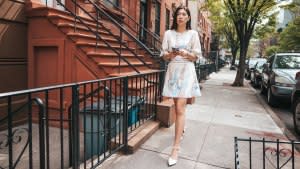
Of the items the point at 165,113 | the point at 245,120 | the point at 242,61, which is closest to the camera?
the point at 165,113

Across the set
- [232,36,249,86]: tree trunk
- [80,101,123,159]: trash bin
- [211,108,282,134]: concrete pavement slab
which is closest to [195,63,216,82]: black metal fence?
[232,36,249,86]: tree trunk

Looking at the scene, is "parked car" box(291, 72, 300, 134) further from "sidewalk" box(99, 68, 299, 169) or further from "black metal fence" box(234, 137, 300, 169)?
"black metal fence" box(234, 137, 300, 169)

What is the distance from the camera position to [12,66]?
5.57 m

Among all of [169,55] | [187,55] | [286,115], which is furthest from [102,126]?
[286,115]

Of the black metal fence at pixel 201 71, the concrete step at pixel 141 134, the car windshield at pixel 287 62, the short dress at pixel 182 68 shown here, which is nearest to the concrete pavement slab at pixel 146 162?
the concrete step at pixel 141 134

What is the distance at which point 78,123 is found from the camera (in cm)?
267

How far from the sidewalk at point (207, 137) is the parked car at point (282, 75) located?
2.14 ft

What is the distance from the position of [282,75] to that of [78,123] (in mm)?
6703

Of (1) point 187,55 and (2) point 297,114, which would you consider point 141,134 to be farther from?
(2) point 297,114

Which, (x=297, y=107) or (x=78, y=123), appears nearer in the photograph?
(x=78, y=123)

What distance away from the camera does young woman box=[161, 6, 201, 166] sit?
140 inches

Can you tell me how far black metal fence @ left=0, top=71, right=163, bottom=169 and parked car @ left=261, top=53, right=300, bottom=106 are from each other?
4141 millimetres

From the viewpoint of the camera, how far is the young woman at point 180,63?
3553mm

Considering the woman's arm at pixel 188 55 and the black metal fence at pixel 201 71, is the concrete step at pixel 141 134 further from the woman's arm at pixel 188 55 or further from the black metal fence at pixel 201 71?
the black metal fence at pixel 201 71
